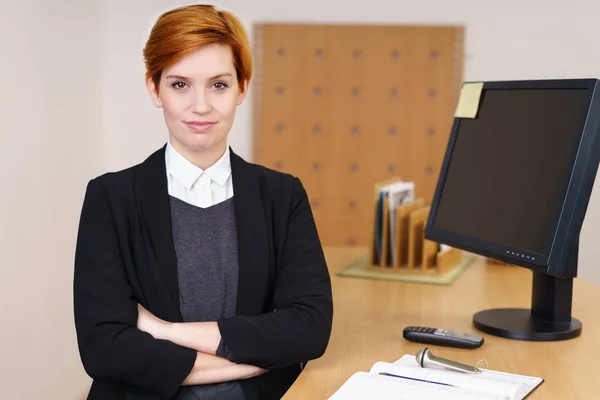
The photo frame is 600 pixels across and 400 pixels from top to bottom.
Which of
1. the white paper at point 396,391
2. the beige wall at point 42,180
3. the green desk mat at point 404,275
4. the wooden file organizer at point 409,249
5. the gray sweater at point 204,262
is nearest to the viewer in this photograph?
the white paper at point 396,391

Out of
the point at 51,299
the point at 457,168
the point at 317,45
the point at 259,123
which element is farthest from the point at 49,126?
the point at 457,168

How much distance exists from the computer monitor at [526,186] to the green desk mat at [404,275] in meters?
0.38

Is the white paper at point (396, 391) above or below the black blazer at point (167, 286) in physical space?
below

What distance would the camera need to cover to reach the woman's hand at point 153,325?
1552mm

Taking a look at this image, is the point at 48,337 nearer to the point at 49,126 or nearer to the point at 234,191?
the point at 49,126

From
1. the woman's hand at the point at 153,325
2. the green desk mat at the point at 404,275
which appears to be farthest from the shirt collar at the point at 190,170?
the green desk mat at the point at 404,275

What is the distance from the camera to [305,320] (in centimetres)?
162

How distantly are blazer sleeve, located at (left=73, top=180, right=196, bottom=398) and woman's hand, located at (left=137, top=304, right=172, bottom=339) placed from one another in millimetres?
17

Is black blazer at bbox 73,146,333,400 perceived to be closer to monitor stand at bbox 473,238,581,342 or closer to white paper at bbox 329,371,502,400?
white paper at bbox 329,371,502,400

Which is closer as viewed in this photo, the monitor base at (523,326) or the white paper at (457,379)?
the white paper at (457,379)

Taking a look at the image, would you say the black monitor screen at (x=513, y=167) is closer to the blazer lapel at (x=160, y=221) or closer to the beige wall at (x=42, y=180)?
the blazer lapel at (x=160, y=221)

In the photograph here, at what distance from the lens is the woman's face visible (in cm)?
A: 156

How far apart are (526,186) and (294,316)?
2.06 feet

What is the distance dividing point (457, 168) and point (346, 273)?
631mm
